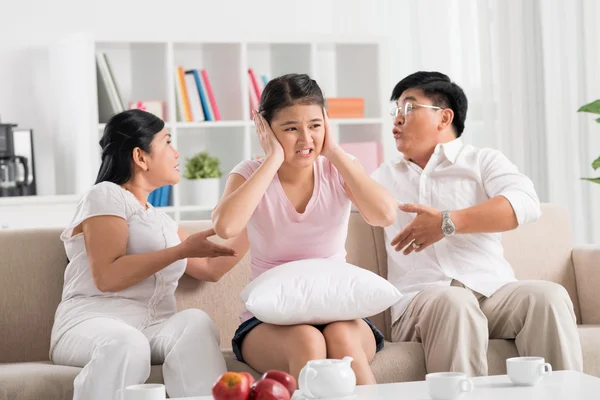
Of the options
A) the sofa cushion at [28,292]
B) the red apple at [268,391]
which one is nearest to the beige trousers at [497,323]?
the red apple at [268,391]

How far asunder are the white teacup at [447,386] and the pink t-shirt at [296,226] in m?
0.83

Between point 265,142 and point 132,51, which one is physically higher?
point 132,51

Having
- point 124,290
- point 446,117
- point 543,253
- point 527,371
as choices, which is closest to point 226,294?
point 124,290

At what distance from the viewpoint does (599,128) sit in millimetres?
4340

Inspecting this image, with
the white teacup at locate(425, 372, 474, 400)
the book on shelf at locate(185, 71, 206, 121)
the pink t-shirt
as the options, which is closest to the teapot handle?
the white teacup at locate(425, 372, 474, 400)

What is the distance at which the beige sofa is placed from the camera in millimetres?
2463

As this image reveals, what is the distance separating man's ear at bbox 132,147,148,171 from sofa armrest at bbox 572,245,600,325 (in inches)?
57.3

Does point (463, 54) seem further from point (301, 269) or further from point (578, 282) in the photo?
point (301, 269)

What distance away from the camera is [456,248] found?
285cm

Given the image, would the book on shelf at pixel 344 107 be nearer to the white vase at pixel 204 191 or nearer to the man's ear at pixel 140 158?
the white vase at pixel 204 191

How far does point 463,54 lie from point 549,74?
586mm

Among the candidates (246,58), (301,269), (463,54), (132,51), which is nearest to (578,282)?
(301,269)

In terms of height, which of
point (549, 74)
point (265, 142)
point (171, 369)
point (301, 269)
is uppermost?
point (549, 74)

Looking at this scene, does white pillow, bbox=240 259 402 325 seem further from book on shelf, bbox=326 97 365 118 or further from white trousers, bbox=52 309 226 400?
book on shelf, bbox=326 97 365 118
